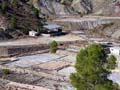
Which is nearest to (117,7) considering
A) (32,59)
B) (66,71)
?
(32,59)

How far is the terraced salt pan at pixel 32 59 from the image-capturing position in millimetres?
39281

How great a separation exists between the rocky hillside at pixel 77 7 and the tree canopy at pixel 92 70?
200 feet

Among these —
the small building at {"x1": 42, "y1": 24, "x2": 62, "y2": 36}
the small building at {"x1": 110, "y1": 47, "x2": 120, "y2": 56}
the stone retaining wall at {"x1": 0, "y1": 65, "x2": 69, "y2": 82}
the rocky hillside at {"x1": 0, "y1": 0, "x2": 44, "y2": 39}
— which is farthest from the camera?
the small building at {"x1": 42, "y1": 24, "x2": 62, "y2": 36}

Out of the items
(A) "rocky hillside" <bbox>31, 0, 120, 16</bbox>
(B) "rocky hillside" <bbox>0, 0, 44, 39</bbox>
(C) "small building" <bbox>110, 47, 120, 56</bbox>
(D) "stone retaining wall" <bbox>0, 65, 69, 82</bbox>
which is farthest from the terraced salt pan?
(A) "rocky hillside" <bbox>31, 0, 120, 16</bbox>

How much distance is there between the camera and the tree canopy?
23.4 m

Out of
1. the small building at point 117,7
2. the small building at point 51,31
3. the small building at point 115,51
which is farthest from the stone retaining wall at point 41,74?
the small building at point 117,7

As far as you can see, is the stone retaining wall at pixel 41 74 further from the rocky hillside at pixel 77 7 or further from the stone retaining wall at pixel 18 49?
the rocky hillside at pixel 77 7

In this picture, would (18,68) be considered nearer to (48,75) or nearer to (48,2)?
(48,75)

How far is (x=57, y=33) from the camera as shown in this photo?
6119cm

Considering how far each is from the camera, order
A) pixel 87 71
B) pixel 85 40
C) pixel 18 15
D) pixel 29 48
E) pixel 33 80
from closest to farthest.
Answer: pixel 87 71 < pixel 33 80 < pixel 29 48 < pixel 85 40 < pixel 18 15

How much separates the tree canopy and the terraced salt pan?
50.4 feet

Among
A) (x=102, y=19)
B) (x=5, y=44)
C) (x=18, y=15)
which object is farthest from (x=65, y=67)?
(x=102, y=19)

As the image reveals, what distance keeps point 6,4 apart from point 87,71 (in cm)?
4340

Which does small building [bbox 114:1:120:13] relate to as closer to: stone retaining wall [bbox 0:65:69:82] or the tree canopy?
stone retaining wall [bbox 0:65:69:82]
